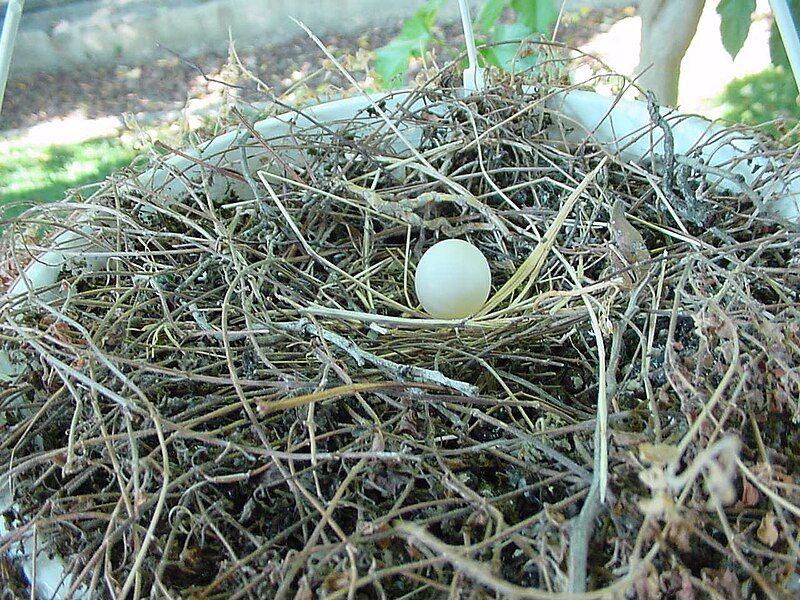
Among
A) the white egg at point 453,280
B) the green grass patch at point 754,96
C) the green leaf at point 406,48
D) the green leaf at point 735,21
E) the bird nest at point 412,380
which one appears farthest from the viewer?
the green grass patch at point 754,96

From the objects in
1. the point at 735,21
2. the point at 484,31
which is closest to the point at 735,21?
the point at 735,21

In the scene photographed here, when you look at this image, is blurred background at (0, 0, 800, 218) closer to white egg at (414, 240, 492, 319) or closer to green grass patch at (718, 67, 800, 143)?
green grass patch at (718, 67, 800, 143)

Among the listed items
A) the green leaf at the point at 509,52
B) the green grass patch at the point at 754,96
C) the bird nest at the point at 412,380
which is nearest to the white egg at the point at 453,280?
the bird nest at the point at 412,380

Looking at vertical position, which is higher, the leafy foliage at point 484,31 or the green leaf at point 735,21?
the leafy foliage at point 484,31

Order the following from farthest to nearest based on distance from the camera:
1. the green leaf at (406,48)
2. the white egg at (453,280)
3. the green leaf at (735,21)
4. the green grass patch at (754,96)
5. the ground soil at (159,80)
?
the ground soil at (159,80) < the green grass patch at (754,96) < the green leaf at (406,48) < the green leaf at (735,21) < the white egg at (453,280)

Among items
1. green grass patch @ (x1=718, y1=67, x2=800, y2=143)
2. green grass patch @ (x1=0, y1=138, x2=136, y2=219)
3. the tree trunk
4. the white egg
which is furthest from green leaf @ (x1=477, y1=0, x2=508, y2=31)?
green grass patch @ (x1=0, y1=138, x2=136, y2=219)

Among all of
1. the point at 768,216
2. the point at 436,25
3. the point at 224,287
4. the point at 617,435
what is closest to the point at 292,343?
the point at 224,287

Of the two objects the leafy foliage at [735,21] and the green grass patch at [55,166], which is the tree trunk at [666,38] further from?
the green grass patch at [55,166]

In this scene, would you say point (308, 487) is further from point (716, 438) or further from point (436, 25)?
point (436, 25)

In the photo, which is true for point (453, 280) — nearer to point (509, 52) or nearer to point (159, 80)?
point (509, 52)
